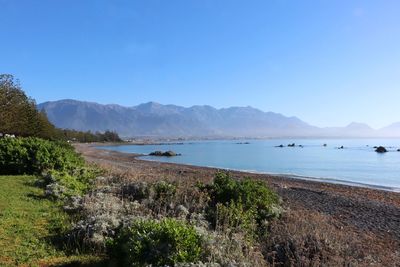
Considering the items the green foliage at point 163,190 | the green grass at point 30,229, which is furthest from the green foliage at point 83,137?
the green grass at point 30,229

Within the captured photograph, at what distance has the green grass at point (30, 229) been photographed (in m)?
8.09

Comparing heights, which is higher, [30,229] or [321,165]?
[30,229]

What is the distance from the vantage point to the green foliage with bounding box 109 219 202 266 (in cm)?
688

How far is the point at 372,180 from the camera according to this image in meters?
42.9

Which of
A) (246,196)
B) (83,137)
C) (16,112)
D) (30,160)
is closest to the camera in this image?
(246,196)

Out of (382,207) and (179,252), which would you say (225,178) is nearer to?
(179,252)

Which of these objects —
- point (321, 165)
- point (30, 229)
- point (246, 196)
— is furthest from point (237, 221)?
point (321, 165)

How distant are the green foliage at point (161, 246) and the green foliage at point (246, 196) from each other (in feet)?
16.2

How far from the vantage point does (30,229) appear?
9977 mm

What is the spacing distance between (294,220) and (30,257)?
7.74 meters

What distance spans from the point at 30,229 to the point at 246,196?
21.2ft

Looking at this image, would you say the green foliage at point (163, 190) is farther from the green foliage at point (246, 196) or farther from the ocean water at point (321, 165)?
the ocean water at point (321, 165)

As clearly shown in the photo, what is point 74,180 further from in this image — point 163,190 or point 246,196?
point 246,196

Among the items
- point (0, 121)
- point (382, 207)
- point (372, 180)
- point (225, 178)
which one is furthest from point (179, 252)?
point (0, 121)
